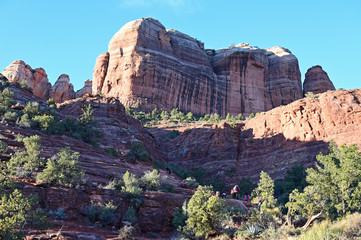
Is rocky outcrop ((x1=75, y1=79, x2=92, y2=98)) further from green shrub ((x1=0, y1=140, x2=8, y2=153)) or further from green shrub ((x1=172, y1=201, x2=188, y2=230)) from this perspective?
green shrub ((x1=172, y1=201, x2=188, y2=230))

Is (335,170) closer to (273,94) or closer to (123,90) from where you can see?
(123,90)

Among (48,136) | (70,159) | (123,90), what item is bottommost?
(70,159)

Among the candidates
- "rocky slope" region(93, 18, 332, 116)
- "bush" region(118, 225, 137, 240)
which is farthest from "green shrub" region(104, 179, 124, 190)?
"rocky slope" region(93, 18, 332, 116)

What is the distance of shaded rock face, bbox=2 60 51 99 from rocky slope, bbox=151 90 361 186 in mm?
40568

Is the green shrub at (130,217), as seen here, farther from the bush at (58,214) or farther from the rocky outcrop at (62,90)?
the rocky outcrop at (62,90)

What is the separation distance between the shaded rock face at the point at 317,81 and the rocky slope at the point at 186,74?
3267 mm

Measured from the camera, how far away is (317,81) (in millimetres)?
82688

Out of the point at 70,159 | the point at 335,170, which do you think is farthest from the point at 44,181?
the point at 335,170

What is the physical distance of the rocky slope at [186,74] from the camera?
69.9 meters

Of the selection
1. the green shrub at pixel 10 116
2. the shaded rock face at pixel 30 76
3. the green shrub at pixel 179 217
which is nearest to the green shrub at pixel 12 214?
the green shrub at pixel 179 217

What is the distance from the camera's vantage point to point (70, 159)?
18.0 meters

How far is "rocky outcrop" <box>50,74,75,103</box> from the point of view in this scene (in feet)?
261

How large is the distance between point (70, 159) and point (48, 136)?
376 inches

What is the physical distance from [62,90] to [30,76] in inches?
296
